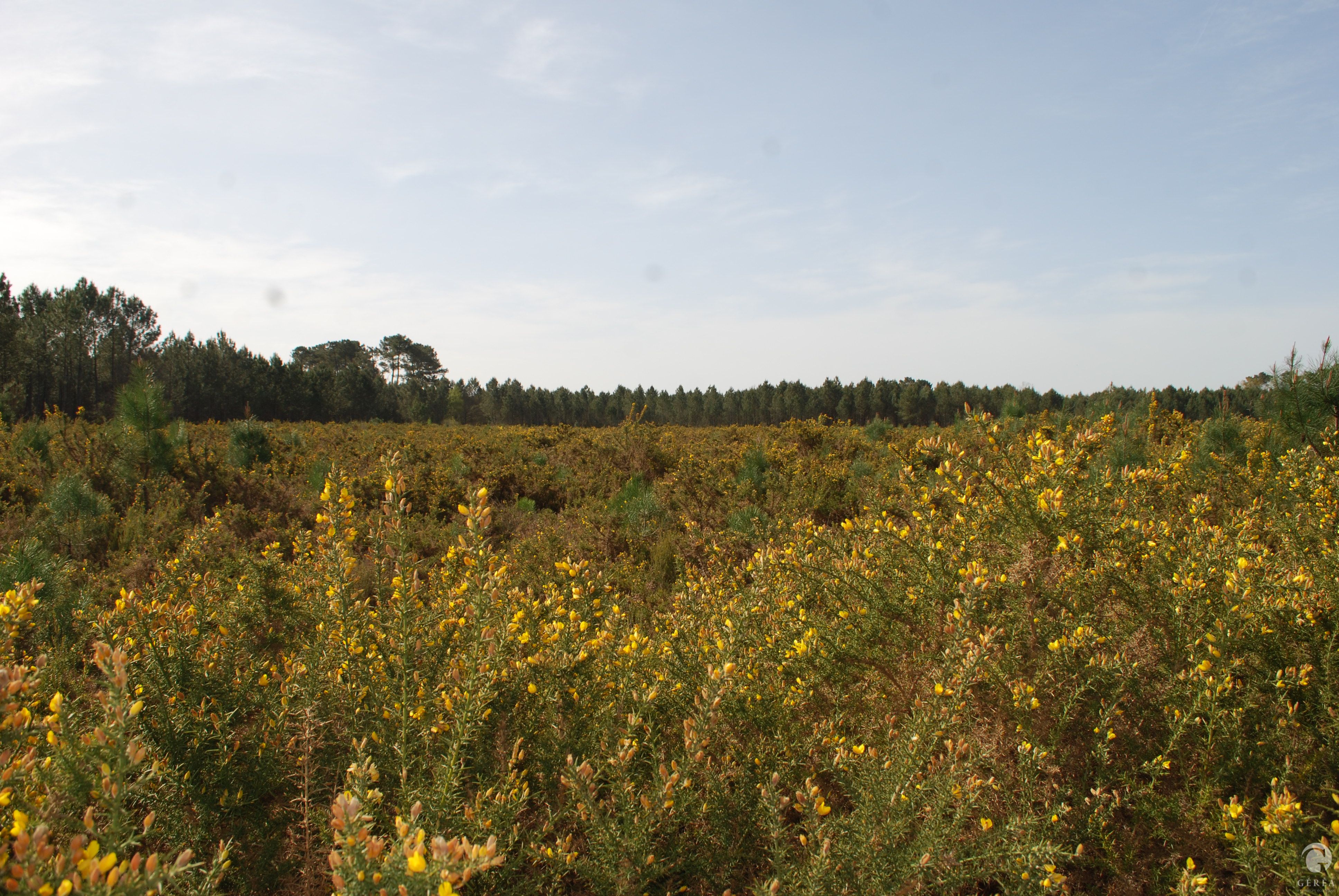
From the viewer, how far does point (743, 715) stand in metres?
2.41

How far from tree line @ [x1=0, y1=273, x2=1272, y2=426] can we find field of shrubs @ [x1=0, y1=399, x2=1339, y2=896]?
28.5ft

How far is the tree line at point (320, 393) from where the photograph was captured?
31219 millimetres

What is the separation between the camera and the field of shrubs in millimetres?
1689

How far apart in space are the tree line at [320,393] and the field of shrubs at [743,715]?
342 inches

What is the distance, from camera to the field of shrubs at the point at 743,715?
5.54 ft

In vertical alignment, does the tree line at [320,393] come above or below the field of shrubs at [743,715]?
above

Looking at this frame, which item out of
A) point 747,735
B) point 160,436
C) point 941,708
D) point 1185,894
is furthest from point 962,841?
point 160,436

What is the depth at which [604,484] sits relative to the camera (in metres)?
9.59

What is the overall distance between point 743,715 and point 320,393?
164 ft

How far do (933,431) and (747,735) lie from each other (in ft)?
34.3

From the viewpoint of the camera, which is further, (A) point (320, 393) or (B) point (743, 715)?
(A) point (320, 393)

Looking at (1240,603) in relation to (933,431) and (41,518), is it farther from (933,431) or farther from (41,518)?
(933,431)

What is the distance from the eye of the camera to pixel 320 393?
151 ft

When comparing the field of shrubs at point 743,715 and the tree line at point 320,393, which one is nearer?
the field of shrubs at point 743,715
